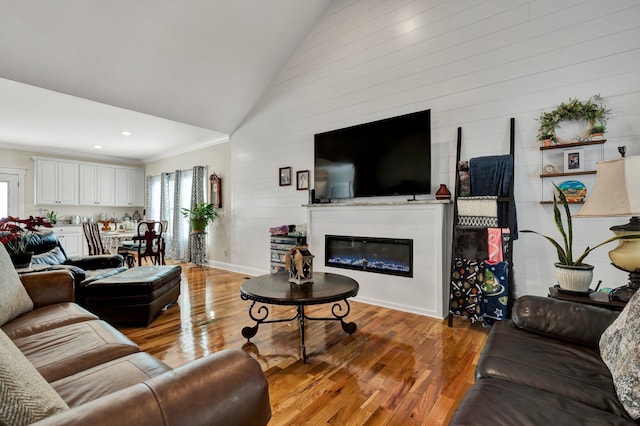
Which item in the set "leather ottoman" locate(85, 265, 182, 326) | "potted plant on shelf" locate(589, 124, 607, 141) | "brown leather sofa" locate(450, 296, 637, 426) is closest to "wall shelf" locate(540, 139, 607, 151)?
"potted plant on shelf" locate(589, 124, 607, 141)

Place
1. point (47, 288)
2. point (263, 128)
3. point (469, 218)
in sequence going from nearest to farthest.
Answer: point (47, 288)
point (469, 218)
point (263, 128)

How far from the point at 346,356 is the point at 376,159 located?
2.19m

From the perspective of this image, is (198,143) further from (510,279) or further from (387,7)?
(510,279)

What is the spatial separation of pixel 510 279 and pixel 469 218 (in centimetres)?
62

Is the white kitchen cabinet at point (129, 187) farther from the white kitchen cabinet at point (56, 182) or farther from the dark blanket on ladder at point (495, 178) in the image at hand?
the dark blanket on ladder at point (495, 178)

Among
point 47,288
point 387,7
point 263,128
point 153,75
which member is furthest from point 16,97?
point 387,7

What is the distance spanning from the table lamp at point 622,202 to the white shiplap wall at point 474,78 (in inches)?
37.4

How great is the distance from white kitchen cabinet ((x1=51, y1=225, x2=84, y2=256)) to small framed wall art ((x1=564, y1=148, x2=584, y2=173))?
859cm

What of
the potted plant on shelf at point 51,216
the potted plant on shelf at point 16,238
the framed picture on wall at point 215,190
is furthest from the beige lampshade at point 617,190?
the potted plant on shelf at point 51,216

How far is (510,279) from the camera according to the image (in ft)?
8.77

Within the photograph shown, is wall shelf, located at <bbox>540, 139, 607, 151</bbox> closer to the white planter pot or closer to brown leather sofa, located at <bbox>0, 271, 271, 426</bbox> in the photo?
the white planter pot

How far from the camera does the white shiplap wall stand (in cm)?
249

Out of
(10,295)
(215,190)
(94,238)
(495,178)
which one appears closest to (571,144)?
(495,178)

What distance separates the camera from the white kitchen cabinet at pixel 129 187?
7883mm
